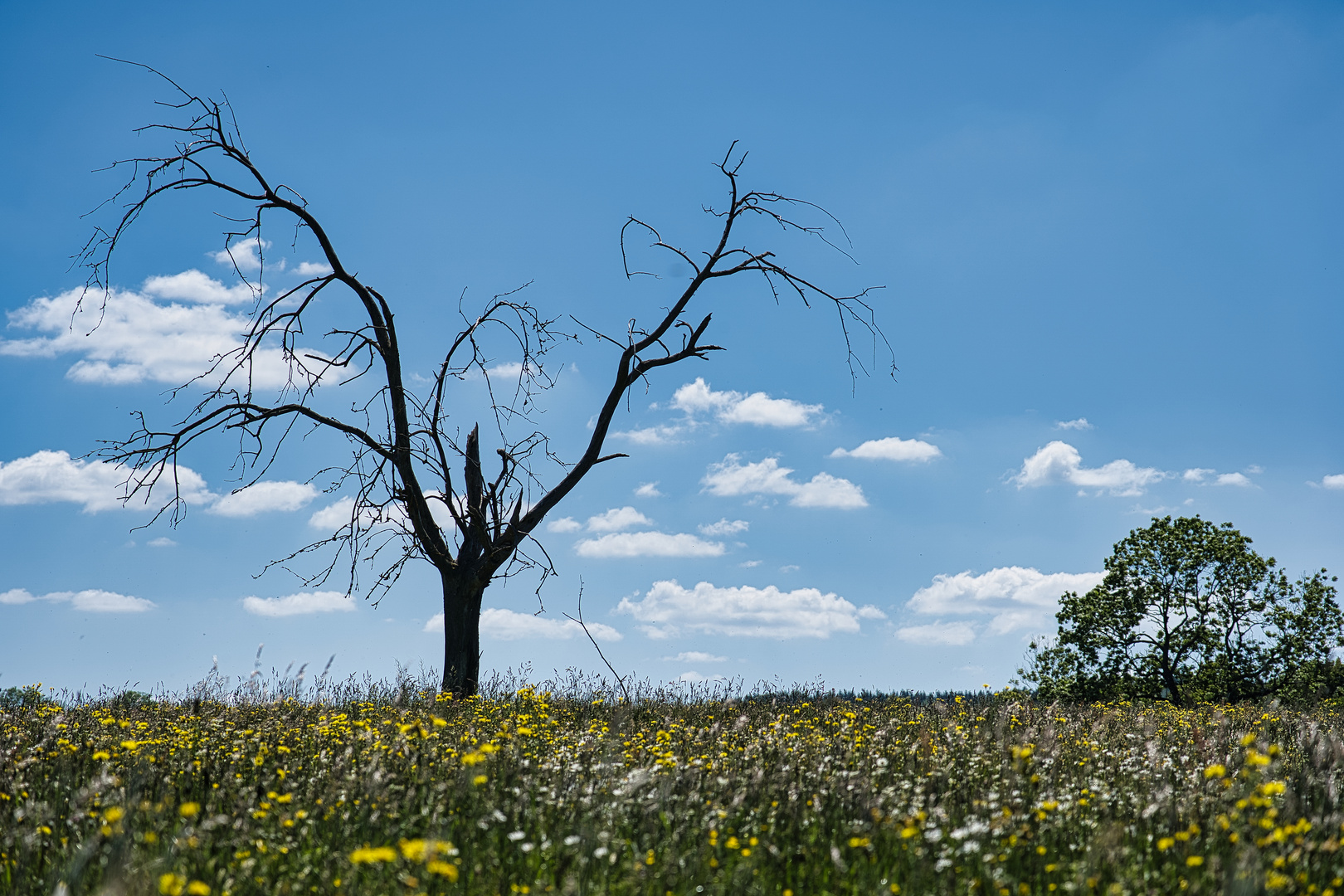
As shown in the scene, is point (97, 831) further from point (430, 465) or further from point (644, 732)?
point (430, 465)

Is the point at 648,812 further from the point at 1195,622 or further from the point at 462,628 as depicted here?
the point at 1195,622

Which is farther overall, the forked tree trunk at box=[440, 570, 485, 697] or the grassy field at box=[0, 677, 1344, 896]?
the forked tree trunk at box=[440, 570, 485, 697]

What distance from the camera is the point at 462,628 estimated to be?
1302cm

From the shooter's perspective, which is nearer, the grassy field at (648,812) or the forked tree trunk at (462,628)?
the grassy field at (648,812)

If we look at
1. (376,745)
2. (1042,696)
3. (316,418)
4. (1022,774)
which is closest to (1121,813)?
(1022,774)

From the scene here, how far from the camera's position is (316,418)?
511 inches

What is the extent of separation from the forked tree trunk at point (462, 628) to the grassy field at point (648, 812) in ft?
15.9

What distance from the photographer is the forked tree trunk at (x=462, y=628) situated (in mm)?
12875

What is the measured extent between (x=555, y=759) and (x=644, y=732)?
2079 mm

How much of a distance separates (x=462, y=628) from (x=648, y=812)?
338 inches

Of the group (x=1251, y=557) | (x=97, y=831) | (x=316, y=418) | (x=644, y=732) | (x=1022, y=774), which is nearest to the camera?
(x=97, y=831)

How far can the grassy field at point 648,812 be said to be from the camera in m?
4.14

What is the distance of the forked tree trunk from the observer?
42.2 feet

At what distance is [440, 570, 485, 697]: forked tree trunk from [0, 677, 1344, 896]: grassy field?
15.9ft
